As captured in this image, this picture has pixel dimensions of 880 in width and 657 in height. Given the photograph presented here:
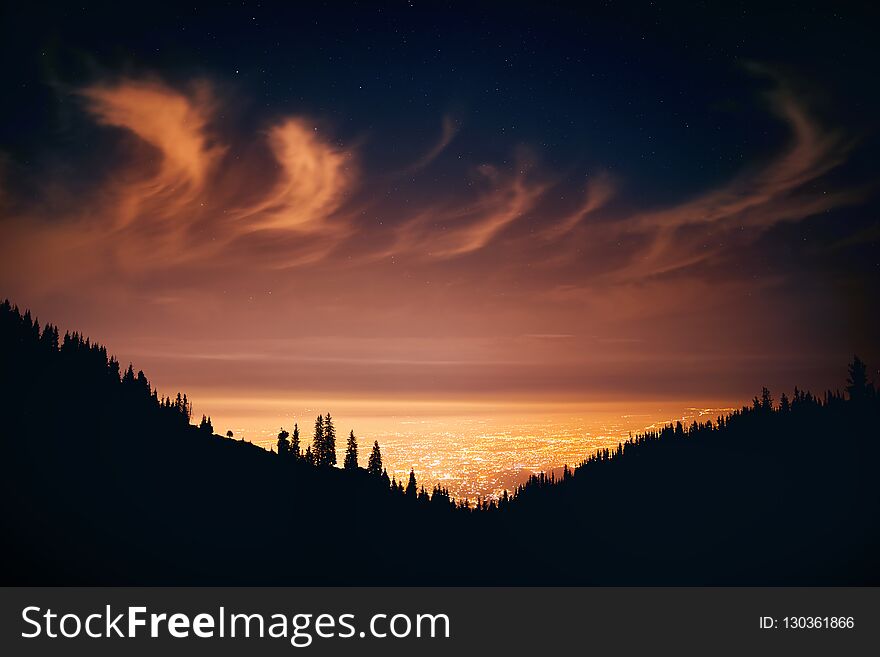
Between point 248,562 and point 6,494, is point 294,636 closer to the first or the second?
point 248,562

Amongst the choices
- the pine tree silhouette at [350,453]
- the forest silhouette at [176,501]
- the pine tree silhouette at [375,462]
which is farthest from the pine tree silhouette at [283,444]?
the pine tree silhouette at [375,462]

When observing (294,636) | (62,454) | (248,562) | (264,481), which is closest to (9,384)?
(62,454)

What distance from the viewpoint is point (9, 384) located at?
421ft

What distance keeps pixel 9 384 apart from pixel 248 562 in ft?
255

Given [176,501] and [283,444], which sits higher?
[283,444]

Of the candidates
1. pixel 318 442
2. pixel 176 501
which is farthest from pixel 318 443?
pixel 176 501

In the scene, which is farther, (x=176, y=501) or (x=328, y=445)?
(x=328, y=445)

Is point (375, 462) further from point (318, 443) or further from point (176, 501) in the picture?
point (176, 501)

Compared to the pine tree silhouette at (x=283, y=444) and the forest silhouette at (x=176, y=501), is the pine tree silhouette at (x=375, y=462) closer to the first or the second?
the forest silhouette at (x=176, y=501)

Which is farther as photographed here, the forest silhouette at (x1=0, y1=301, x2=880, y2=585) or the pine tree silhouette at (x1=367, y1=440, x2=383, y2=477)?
the pine tree silhouette at (x1=367, y1=440, x2=383, y2=477)

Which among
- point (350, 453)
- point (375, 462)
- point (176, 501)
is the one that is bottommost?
point (176, 501)

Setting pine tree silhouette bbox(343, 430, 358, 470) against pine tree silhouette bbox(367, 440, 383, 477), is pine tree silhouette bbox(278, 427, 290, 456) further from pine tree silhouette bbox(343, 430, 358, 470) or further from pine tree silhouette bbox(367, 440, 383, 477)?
pine tree silhouette bbox(367, 440, 383, 477)

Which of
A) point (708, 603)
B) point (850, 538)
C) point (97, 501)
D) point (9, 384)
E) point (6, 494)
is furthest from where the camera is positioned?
point (850, 538)

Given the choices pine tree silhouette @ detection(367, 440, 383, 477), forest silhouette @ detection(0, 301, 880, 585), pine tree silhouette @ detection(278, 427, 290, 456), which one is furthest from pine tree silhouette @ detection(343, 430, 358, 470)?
pine tree silhouette @ detection(278, 427, 290, 456)
